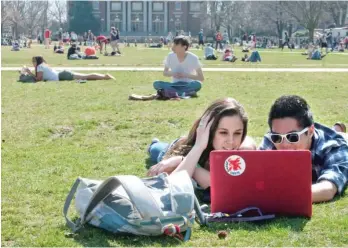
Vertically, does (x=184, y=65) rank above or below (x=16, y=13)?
below

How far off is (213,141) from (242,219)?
28.0 inches

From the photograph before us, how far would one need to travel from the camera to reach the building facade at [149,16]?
104688 millimetres

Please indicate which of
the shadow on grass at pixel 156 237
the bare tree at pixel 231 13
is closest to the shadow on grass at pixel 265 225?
the shadow on grass at pixel 156 237

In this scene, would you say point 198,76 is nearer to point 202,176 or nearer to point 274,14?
point 202,176

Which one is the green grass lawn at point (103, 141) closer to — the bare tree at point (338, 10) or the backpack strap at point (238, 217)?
the backpack strap at point (238, 217)

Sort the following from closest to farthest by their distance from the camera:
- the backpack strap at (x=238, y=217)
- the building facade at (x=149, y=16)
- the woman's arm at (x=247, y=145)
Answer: the backpack strap at (x=238, y=217), the woman's arm at (x=247, y=145), the building facade at (x=149, y=16)

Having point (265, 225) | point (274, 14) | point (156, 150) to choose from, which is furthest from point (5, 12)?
point (265, 225)

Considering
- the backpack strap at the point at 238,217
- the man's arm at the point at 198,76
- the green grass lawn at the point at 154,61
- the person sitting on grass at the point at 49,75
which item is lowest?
the green grass lawn at the point at 154,61

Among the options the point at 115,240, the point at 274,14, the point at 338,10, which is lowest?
the point at 115,240

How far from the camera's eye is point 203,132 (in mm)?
4562

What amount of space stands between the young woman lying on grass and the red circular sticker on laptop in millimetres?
507

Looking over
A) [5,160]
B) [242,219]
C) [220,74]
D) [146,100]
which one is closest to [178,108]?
[146,100]

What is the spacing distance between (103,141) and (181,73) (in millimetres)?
4199

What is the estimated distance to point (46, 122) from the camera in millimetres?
8672
